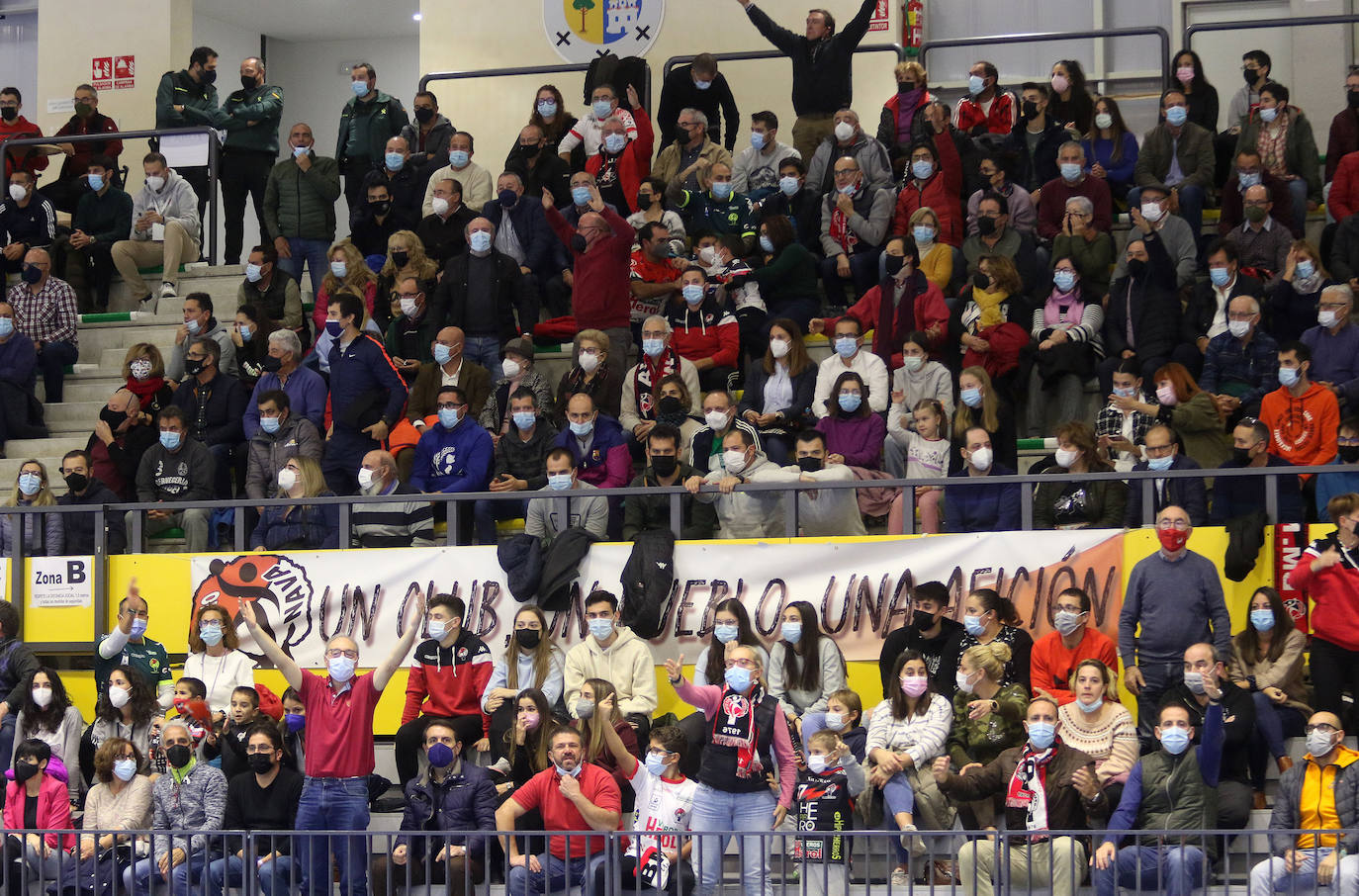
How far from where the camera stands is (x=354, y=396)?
49.2 ft

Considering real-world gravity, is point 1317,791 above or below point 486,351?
below

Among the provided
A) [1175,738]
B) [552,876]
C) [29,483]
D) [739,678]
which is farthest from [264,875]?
[1175,738]

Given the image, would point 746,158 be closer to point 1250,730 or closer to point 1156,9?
point 1156,9

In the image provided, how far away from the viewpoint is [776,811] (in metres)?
11.1

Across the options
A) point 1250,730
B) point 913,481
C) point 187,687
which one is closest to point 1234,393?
point 913,481

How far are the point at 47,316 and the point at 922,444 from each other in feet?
27.2

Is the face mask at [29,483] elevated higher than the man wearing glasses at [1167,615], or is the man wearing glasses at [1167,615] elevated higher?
the face mask at [29,483]

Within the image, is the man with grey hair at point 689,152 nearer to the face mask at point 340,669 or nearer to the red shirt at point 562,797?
the face mask at point 340,669

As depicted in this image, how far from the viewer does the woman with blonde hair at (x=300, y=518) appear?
13891 millimetres

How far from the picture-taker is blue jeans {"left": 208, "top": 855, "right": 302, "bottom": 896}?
10852 millimetres

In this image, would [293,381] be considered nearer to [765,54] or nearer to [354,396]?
[354,396]

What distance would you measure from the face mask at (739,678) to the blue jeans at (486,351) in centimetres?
526

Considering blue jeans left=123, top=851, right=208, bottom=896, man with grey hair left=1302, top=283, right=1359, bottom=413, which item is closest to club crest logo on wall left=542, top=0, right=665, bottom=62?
man with grey hair left=1302, top=283, right=1359, bottom=413

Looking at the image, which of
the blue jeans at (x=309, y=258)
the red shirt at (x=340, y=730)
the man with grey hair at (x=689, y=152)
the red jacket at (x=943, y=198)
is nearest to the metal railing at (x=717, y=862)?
the red shirt at (x=340, y=730)
